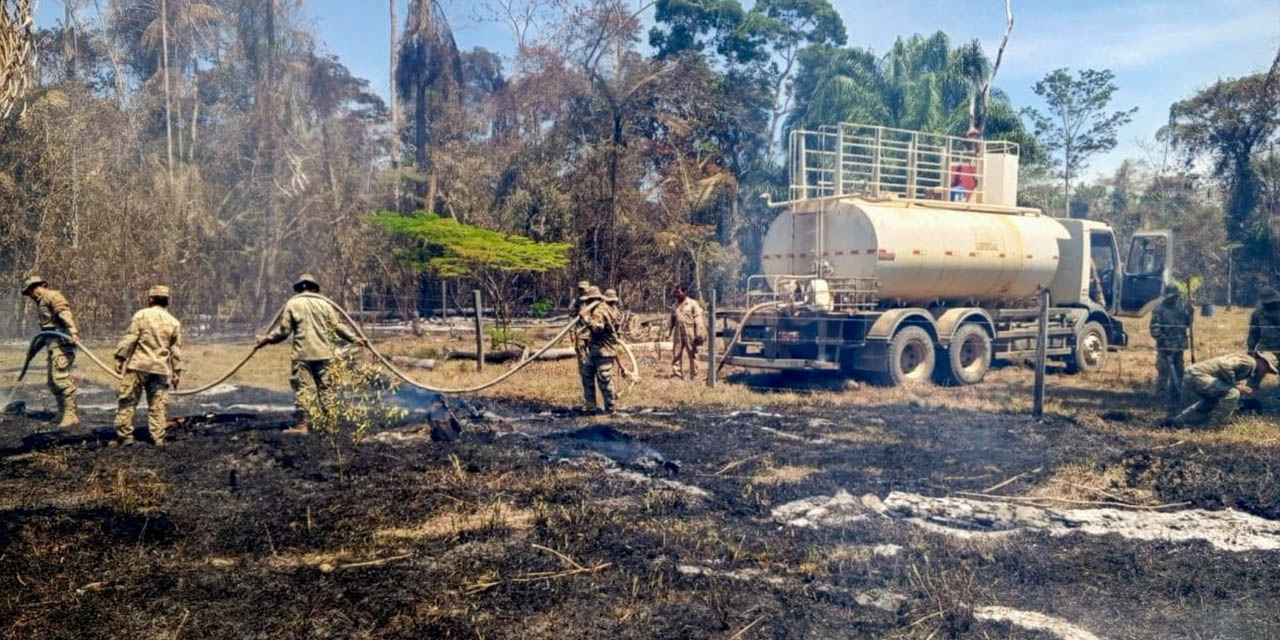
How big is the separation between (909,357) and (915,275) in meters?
1.29

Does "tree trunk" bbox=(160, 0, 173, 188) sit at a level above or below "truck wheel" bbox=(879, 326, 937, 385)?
above

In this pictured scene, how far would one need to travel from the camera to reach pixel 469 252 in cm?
1681

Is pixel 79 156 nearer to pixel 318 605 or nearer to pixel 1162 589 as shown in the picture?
pixel 318 605

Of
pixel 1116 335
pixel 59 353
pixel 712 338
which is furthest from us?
pixel 1116 335

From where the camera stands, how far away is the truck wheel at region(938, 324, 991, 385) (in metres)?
13.6

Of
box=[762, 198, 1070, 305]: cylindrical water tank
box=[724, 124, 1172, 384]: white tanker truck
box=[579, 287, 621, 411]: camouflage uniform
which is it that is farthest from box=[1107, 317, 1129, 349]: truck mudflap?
box=[579, 287, 621, 411]: camouflage uniform

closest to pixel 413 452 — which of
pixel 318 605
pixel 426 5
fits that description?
pixel 318 605

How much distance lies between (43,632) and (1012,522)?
582cm

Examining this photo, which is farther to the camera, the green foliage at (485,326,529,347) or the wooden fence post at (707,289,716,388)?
the green foliage at (485,326,529,347)

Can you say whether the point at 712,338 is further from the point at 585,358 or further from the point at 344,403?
the point at 344,403

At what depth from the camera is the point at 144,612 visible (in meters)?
4.45

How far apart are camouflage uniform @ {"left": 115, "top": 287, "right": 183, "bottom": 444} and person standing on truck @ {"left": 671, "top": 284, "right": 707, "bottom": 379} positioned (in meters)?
7.34

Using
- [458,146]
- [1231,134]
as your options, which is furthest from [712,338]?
[1231,134]

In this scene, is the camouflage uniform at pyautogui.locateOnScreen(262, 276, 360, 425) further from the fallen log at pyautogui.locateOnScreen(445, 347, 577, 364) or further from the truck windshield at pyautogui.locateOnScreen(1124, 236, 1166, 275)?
the truck windshield at pyautogui.locateOnScreen(1124, 236, 1166, 275)
